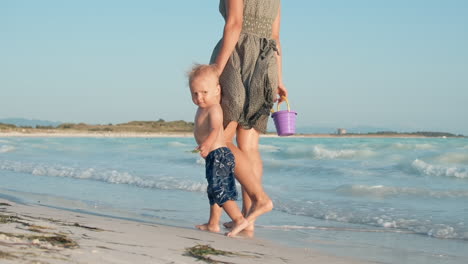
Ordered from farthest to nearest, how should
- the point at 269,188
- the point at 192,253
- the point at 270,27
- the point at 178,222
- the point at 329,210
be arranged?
1. the point at 269,188
2. the point at 329,210
3. the point at 178,222
4. the point at 270,27
5. the point at 192,253

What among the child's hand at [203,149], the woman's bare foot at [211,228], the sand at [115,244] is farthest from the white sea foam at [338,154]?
the sand at [115,244]

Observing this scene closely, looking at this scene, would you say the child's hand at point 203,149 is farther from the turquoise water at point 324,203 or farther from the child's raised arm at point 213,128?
the turquoise water at point 324,203

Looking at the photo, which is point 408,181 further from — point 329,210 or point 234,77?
point 234,77

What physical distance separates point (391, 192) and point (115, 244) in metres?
4.82

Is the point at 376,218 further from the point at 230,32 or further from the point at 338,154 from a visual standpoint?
the point at 338,154

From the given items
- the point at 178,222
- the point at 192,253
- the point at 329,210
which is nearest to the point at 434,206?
the point at 329,210

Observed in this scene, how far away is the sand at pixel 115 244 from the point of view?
236 cm

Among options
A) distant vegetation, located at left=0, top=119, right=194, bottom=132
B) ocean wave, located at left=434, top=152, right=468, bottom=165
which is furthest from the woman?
distant vegetation, located at left=0, top=119, right=194, bottom=132

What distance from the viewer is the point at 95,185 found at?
24.9 feet

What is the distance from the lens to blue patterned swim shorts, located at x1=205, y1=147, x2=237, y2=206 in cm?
364

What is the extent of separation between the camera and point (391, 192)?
691 centimetres

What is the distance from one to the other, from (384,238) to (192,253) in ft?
6.49

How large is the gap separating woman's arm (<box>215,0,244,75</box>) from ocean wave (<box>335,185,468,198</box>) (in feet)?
11.7

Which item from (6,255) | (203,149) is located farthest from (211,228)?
(6,255)
